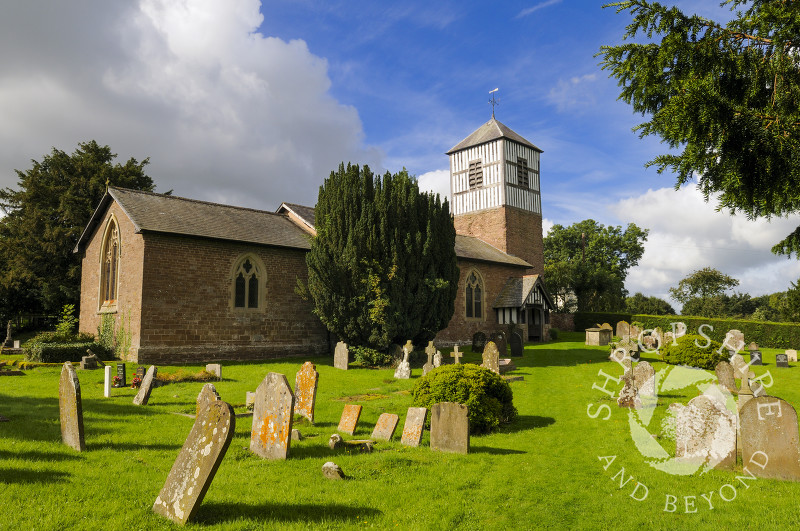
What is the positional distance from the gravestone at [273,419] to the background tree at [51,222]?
2978cm

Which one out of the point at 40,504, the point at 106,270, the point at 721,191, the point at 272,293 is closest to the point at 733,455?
the point at 721,191

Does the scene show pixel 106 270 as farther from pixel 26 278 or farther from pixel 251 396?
pixel 251 396

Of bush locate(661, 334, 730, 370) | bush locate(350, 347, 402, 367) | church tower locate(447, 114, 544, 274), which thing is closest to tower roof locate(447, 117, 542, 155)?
church tower locate(447, 114, 544, 274)

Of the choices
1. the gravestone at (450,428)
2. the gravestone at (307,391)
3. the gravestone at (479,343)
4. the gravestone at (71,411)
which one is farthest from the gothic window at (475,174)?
the gravestone at (71,411)

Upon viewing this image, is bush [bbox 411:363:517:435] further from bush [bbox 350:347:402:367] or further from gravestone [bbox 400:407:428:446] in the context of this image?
bush [bbox 350:347:402:367]

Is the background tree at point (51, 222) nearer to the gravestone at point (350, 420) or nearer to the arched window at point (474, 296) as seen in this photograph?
the arched window at point (474, 296)

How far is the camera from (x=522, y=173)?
40.3 meters

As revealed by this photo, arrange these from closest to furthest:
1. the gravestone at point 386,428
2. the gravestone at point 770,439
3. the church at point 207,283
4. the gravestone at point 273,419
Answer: the gravestone at point 770,439 → the gravestone at point 273,419 → the gravestone at point 386,428 → the church at point 207,283

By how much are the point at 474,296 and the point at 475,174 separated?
42.8 ft

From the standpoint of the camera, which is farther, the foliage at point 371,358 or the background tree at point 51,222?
the background tree at point 51,222

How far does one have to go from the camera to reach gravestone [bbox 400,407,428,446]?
29.4 ft

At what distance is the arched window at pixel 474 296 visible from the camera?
1227 inches

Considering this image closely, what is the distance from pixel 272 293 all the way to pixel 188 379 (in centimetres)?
773

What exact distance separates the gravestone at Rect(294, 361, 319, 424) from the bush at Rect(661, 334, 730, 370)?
1355 centimetres
